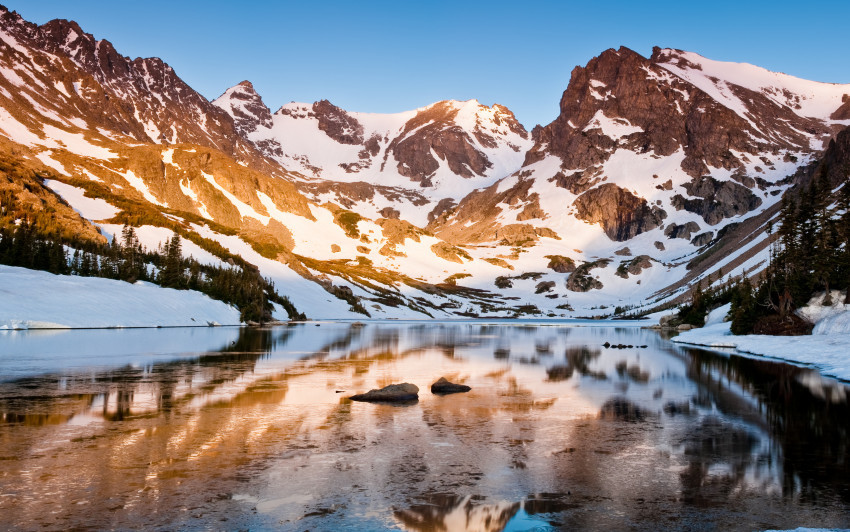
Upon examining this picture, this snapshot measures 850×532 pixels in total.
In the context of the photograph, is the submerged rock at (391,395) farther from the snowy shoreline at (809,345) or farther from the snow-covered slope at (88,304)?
the snow-covered slope at (88,304)

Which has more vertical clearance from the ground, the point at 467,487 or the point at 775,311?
the point at 775,311

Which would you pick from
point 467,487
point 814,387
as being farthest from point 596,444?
point 814,387

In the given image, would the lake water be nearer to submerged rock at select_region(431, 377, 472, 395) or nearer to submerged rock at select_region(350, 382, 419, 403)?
submerged rock at select_region(431, 377, 472, 395)

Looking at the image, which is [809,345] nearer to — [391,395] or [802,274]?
[802,274]

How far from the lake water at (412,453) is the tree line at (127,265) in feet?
186

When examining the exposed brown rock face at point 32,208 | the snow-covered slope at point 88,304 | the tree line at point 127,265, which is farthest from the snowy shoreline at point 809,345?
the exposed brown rock face at point 32,208

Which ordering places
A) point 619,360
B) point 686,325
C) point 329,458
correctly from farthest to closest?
point 686,325 < point 619,360 < point 329,458

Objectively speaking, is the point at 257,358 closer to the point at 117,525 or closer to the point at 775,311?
the point at 117,525

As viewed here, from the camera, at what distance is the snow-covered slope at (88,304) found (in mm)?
63594

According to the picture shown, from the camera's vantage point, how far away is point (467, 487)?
13.0 m

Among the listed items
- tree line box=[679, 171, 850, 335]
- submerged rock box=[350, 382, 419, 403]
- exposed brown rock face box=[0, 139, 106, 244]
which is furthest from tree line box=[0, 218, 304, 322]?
tree line box=[679, 171, 850, 335]

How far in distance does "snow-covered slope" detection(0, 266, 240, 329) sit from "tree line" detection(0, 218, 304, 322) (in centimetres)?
412

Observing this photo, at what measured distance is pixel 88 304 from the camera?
71.6m

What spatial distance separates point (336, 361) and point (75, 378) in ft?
53.4
